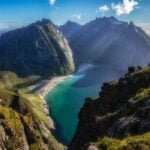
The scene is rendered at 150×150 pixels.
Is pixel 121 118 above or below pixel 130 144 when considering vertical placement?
above

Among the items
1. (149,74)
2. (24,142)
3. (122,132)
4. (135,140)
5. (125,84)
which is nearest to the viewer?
(135,140)

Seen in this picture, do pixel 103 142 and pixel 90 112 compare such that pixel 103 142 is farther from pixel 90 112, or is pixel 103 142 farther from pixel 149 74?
pixel 90 112

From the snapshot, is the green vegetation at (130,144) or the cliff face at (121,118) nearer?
the green vegetation at (130,144)

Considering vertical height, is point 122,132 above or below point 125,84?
below

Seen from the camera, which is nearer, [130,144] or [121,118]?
[130,144]

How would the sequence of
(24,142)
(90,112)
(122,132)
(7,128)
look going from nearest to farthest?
1. (122,132)
2. (90,112)
3. (7,128)
4. (24,142)

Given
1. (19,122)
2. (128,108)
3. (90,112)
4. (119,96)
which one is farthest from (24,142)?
(128,108)

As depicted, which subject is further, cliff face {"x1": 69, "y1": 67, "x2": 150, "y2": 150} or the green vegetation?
cliff face {"x1": 69, "y1": 67, "x2": 150, "y2": 150}

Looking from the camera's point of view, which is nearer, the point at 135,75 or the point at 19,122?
the point at 135,75
